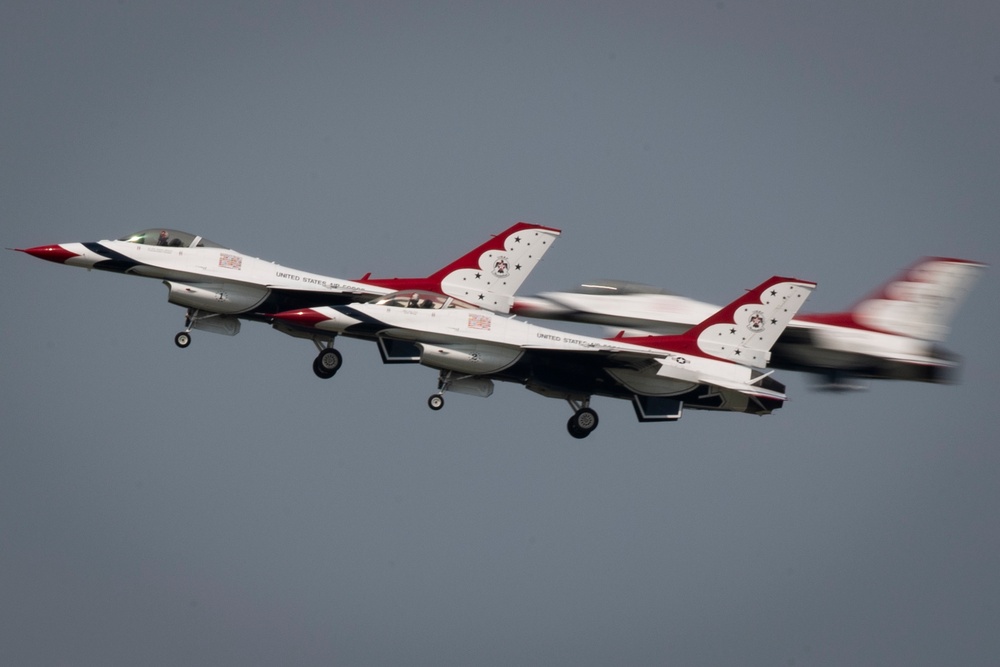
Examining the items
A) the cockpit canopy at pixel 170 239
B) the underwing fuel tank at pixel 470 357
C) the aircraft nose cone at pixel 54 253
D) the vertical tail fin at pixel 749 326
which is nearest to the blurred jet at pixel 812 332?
the vertical tail fin at pixel 749 326

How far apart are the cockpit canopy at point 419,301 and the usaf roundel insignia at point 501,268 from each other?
3.89m

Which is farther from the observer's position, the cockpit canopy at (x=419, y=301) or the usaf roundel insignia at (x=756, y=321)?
the usaf roundel insignia at (x=756, y=321)

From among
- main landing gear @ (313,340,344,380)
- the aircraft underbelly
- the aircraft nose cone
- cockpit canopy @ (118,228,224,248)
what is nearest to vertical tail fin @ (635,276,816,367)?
the aircraft underbelly

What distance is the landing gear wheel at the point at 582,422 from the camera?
4228cm

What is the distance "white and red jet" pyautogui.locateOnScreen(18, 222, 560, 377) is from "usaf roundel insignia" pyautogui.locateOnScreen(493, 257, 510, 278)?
3 centimetres

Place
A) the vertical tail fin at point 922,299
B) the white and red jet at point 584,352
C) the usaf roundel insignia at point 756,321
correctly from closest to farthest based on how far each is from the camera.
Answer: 1. the white and red jet at point 584,352
2. the usaf roundel insignia at point 756,321
3. the vertical tail fin at point 922,299

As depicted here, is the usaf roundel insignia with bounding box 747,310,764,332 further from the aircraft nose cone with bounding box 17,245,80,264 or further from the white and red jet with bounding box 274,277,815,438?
the aircraft nose cone with bounding box 17,245,80,264

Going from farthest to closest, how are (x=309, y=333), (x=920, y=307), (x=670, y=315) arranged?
1. (x=920, y=307)
2. (x=670, y=315)
3. (x=309, y=333)

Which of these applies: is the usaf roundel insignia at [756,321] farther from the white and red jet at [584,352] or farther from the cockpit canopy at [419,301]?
the cockpit canopy at [419,301]

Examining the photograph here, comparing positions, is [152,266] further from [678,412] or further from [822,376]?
[822,376]

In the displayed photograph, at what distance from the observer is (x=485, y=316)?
41281 millimetres

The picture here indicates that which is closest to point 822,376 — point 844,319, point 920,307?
point 844,319

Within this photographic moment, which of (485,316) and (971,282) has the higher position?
(971,282)

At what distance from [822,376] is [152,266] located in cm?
1950
